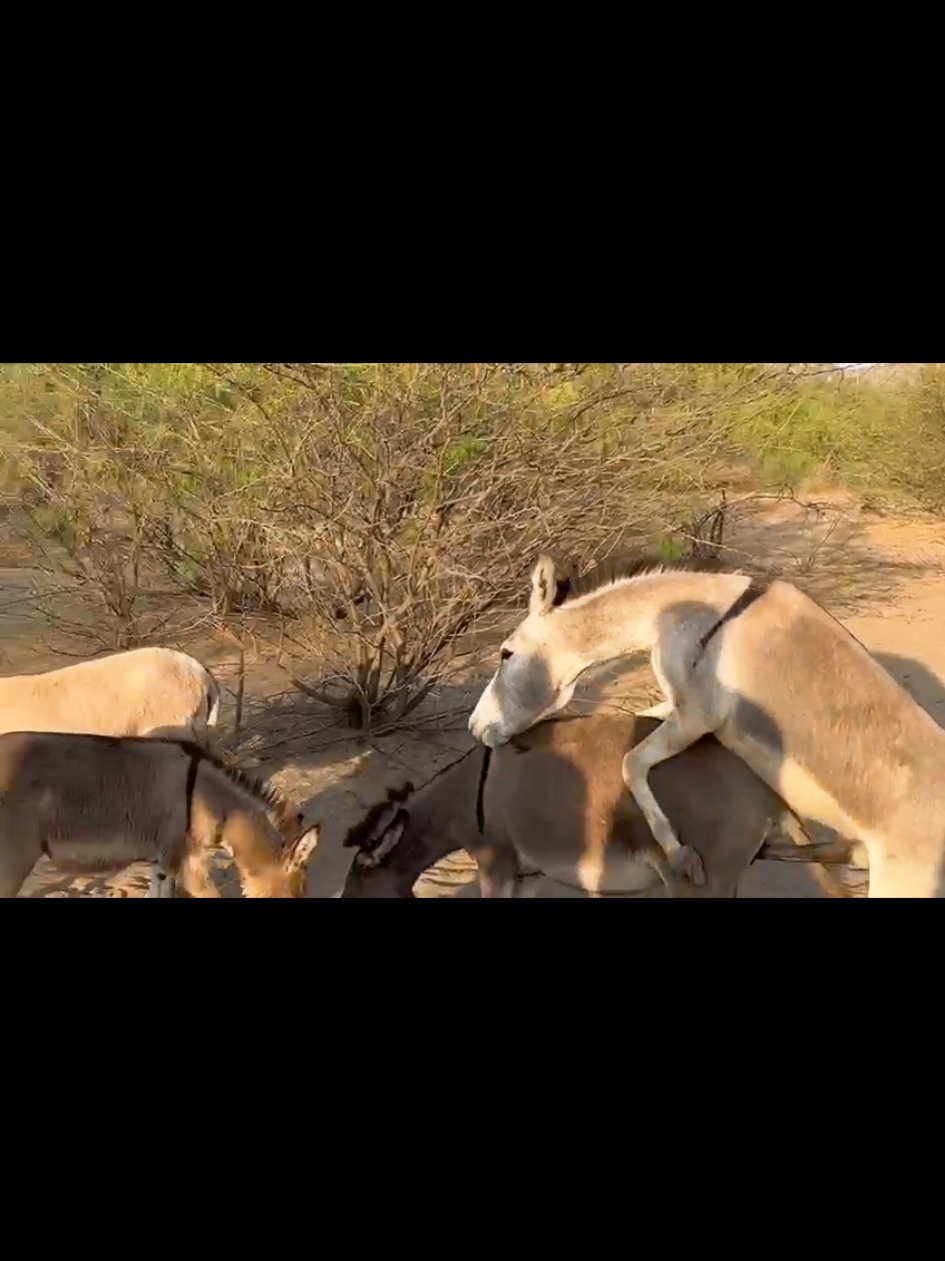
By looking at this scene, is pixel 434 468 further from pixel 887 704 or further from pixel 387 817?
pixel 887 704

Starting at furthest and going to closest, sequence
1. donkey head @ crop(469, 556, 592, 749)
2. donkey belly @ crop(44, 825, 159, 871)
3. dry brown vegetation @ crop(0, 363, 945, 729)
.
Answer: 1. dry brown vegetation @ crop(0, 363, 945, 729)
2. donkey belly @ crop(44, 825, 159, 871)
3. donkey head @ crop(469, 556, 592, 749)

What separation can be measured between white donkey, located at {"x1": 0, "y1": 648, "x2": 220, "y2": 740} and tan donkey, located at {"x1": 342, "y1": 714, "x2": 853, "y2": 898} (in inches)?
64.1

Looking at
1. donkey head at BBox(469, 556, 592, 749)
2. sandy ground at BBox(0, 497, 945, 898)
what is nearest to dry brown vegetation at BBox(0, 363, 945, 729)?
sandy ground at BBox(0, 497, 945, 898)

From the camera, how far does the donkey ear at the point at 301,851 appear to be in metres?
3.48

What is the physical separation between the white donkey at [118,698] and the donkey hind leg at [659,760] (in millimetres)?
2448

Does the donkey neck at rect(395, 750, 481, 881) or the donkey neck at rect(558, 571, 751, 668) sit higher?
the donkey neck at rect(558, 571, 751, 668)

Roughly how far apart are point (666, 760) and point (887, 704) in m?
0.75

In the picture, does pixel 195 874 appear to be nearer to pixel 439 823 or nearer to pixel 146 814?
pixel 146 814

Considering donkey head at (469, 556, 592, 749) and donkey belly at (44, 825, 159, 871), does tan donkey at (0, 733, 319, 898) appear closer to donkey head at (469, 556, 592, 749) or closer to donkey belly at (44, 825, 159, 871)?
donkey belly at (44, 825, 159, 871)

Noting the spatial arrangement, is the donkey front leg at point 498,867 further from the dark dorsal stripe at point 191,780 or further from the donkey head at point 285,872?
the dark dorsal stripe at point 191,780

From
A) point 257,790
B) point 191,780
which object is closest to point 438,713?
point 257,790

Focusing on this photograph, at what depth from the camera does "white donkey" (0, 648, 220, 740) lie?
445 centimetres

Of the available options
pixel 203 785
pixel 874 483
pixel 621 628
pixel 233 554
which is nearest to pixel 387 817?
pixel 203 785

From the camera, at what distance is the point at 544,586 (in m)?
3.34
